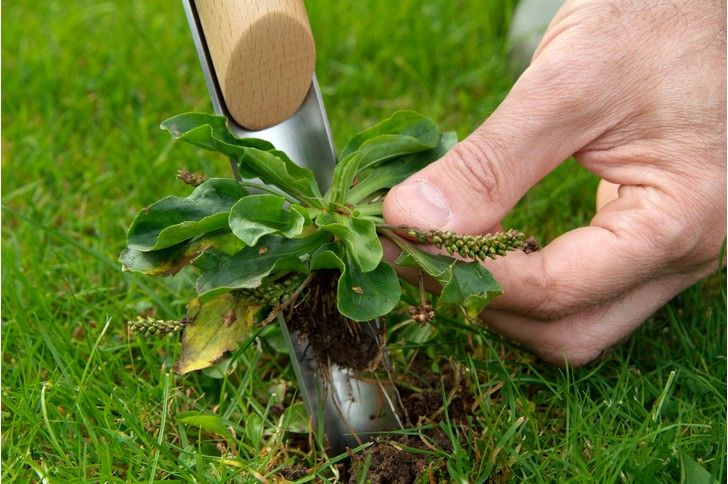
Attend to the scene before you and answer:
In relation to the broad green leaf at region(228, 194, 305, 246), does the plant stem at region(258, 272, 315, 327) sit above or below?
→ below

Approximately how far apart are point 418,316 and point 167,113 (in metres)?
1.64

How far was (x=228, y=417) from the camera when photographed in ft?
5.74

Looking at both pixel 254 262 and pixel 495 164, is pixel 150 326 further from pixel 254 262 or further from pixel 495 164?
pixel 495 164

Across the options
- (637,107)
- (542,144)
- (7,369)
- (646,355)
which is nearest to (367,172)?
(542,144)

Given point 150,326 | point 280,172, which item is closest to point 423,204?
point 280,172

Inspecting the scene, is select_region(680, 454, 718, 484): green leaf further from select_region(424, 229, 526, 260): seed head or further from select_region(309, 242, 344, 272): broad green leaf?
select_region(309, 242, 344, 272): broad green leaf

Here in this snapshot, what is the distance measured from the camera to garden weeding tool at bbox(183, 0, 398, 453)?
160 cm

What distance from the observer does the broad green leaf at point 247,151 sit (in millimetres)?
1551

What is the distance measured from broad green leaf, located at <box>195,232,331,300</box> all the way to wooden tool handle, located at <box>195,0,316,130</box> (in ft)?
0.92

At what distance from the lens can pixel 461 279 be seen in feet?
5.03

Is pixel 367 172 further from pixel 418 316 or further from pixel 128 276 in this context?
pixel 128 276

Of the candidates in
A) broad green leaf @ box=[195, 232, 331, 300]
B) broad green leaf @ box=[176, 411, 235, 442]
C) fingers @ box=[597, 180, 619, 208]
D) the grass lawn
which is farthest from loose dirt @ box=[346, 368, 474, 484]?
fingers @ box=[597, 180, 619, 208]

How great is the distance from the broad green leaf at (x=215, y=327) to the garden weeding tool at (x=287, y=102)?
99 millimetres

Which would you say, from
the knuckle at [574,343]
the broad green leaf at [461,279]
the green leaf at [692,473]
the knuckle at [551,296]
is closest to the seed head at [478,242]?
the broad green leaf at [461,279]
